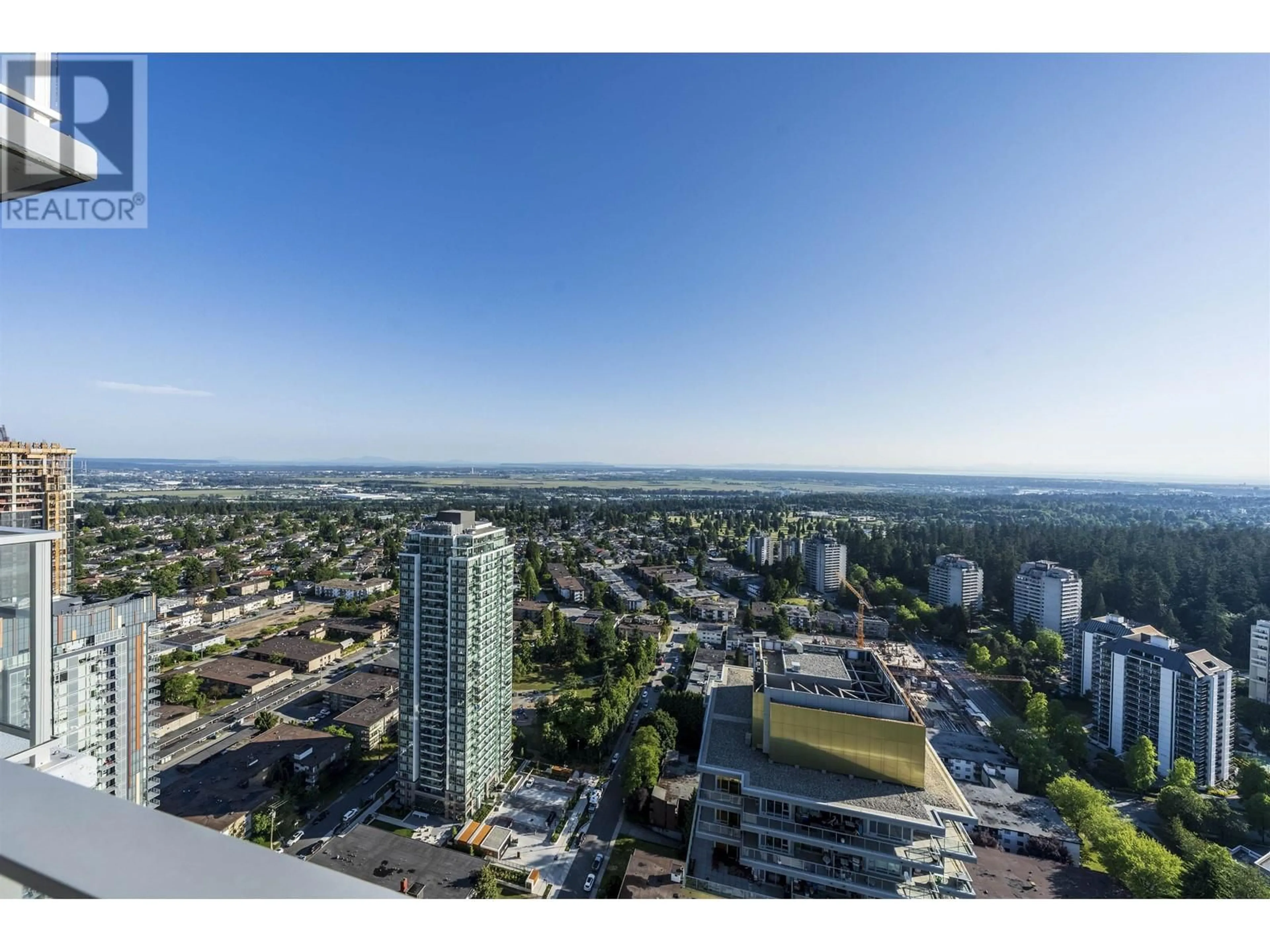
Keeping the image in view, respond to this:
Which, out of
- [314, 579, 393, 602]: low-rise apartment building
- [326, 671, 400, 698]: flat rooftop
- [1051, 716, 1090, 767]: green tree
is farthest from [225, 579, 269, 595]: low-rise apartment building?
[1051, 716, 1090, 767]: green tree

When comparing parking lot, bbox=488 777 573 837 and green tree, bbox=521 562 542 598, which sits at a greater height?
green tree, bbox=521 562 542 598

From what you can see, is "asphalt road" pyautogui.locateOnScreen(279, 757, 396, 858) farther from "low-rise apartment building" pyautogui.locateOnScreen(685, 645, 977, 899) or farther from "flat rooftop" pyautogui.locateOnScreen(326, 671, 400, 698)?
"low-rise apartment building" pyautogui.locateOnScreen(685, 645, 977, 899)

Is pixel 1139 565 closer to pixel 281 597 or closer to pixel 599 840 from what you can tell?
pixel 599 840

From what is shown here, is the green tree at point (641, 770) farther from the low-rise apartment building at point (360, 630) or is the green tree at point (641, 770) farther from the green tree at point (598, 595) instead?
the green tree at point (598, 595)

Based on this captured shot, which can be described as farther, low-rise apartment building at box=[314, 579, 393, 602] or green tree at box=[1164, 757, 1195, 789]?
low-rise apartment building at box=[314, 579, 393, 602]

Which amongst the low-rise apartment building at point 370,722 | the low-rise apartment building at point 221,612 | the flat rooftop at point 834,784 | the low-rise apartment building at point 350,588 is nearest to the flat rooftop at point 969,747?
the flat rooftop at point 834,784

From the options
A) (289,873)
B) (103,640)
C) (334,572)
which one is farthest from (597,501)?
(289,873)

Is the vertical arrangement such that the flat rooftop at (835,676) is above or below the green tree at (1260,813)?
above
